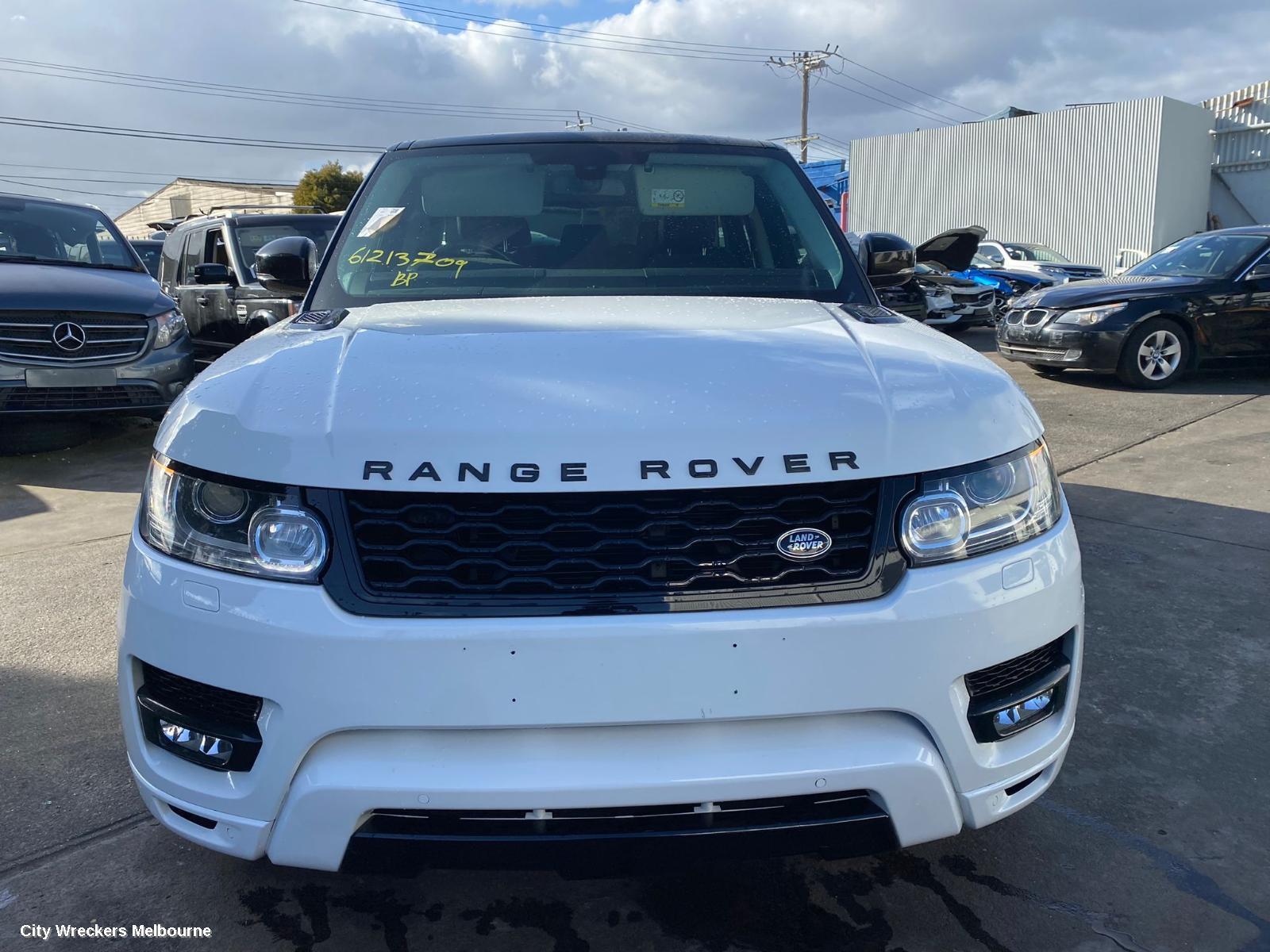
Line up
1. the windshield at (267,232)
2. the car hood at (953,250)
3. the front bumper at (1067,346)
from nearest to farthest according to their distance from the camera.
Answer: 1. the car hood at (953,250)
2. the windshield at (267,232)
3. the front bumper at (1067,346)

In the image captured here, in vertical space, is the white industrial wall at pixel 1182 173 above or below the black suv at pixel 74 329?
above

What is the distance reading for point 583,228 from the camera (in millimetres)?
3023

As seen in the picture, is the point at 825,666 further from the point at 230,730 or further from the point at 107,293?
the point at 107,293

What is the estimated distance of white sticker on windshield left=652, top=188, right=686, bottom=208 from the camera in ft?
10.2

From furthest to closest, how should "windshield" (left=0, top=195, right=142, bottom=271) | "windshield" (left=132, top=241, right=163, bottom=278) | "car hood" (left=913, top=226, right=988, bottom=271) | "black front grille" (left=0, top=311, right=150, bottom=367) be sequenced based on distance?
"windshield" (left=132, top=241, right=163, bottom=278) < "windshield" (left=0, top=195, right=142, bottom=271) < "black front grille" (left=0, top=311, right=150, bottom=367) < "car hood" (left=913, top=226, right=988, bottom=271)

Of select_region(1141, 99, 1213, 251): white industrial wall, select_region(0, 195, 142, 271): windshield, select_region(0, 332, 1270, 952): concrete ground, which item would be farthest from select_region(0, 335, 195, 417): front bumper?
select_region(1141, 99, 1213, 251): white industrial wall

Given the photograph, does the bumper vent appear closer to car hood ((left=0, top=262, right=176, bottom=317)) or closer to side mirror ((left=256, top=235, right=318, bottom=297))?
side mirror ((left=256, top=235, right=318, bottom=297))

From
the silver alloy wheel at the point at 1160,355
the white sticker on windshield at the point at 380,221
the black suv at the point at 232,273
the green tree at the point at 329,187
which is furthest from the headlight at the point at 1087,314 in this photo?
the green tree at the point at 329,187

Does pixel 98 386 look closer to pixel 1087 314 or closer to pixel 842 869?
pixel 842 869

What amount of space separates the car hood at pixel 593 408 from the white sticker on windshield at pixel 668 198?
3.18ft

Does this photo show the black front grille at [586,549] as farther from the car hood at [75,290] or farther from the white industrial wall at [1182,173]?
the white industrial wall at [1182,173]

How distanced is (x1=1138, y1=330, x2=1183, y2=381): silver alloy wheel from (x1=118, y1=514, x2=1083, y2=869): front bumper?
8.41 meters

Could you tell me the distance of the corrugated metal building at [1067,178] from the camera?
1007 inches

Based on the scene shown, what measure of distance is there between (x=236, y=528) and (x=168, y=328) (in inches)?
244
